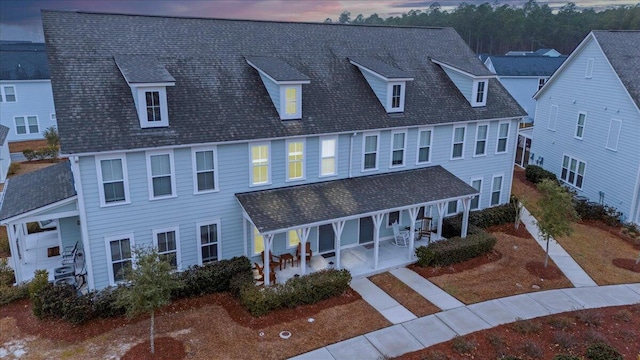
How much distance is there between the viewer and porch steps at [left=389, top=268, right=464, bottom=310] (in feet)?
53.9

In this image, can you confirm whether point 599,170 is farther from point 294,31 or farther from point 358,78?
point 294,31

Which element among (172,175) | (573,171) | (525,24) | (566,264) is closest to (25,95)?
(172,175)

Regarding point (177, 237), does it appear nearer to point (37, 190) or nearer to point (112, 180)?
point (112, 180)

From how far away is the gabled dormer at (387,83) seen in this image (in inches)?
802

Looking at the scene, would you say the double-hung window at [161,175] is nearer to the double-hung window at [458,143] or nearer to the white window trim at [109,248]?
the white window trim at [109,248]

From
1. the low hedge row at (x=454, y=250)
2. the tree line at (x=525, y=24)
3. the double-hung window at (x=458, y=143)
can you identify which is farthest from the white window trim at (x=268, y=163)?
the tree line at (x=525, y=24)

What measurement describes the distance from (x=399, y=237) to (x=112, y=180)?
1299cm

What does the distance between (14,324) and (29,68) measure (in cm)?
3496

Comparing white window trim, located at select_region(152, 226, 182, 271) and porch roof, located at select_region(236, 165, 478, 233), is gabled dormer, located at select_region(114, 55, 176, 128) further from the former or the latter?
porch roof, located at select_region(236, 165, 478, 233)

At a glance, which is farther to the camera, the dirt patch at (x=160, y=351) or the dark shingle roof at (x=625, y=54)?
the dark shingle roof at (x=625, y=54)

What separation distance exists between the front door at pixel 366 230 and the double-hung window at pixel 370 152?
8.10 feet

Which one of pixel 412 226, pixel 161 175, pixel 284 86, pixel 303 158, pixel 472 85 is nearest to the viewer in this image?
pixel 161 175

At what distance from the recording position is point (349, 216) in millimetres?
17531

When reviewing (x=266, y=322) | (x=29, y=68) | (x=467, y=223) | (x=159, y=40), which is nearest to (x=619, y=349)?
(x=467, y=223)
